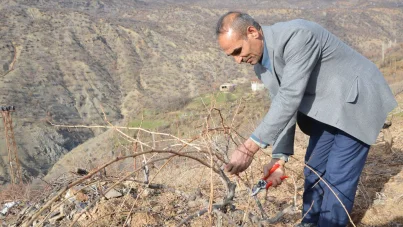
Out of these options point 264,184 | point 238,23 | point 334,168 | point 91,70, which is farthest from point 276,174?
point 91,70

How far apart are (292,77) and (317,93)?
0.27m

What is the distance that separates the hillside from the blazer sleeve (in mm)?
24102

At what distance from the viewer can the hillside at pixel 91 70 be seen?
34938 millimetres

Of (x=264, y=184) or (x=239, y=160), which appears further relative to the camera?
(x=264, y=184)

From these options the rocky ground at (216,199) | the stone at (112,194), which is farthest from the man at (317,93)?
the stone at (112,194)

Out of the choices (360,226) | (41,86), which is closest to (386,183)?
(360,226)

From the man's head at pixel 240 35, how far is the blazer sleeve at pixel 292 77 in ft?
0.42

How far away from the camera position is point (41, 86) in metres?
41.0

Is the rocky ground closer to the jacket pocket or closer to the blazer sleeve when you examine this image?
the blazer sleeve

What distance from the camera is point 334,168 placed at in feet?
5.92

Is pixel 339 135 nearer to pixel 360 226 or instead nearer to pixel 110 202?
pixel 360 226

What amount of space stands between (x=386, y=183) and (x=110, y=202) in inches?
98.4

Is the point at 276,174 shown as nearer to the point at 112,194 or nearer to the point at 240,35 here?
the point at 240,35

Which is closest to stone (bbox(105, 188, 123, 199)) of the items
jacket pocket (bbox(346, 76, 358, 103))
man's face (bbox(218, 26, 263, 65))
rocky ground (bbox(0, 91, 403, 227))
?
rocky ground (bbox(0, 91, 403, 227))
